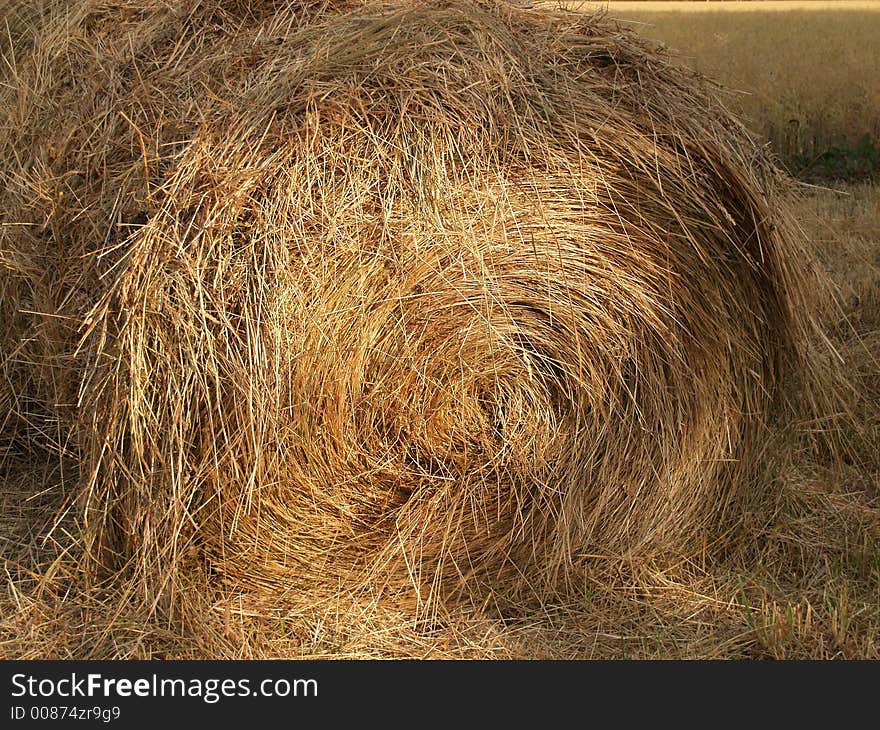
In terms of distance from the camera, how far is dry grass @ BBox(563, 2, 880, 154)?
1022 cm

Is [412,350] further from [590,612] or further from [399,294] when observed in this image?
[590,612]

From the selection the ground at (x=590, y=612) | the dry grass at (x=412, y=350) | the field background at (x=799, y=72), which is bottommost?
the ground at (x=590, y=612)

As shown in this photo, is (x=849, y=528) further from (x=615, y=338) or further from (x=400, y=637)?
(x=400, y=637)

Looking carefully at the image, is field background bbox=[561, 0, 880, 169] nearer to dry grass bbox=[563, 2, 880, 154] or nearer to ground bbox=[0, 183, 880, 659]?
dry grass bbox=[563, 2, 880, 154]

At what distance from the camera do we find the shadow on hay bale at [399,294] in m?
2.98

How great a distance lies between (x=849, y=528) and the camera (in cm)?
382

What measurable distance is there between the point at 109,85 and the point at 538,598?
84.3 inches

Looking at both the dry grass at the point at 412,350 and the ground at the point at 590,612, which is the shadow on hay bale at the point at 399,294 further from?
the ground at the point at 590,612

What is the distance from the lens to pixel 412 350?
10.7ft

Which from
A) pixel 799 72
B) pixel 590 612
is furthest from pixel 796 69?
pixel 590 612

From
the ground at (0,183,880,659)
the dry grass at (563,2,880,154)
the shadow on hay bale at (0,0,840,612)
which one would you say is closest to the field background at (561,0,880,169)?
the dry grass at (563,2,880,154)

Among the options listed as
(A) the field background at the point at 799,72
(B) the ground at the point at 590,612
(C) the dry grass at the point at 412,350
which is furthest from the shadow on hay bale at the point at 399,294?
(A) the field background at the point at 799,72

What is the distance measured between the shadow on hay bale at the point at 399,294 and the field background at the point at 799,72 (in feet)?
3.26

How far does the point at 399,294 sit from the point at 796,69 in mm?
11110
